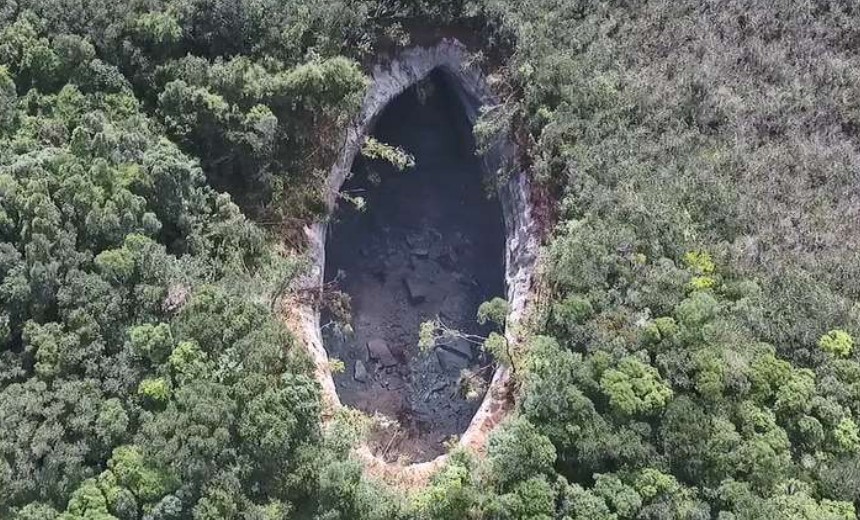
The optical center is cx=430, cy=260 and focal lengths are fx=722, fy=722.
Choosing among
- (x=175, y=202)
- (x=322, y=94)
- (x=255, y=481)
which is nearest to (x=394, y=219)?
(x=322, y=94)

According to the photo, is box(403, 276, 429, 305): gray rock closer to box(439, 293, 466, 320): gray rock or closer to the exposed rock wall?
box(439, 293, 466, 320): gray rock

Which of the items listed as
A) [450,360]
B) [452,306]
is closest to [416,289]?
[452,306]

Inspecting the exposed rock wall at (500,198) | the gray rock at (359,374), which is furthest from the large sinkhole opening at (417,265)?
the exposed rock wall at (500,198)

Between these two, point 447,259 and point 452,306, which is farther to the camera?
point 447,259

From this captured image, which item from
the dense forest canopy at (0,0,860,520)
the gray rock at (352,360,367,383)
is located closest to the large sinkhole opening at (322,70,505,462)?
the gray rock at (352,360,367,383)

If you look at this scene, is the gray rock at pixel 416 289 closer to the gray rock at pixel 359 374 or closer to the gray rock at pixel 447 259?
the gray rock at pixel 447 259

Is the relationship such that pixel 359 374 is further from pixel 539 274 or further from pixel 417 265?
pixel 539 274
